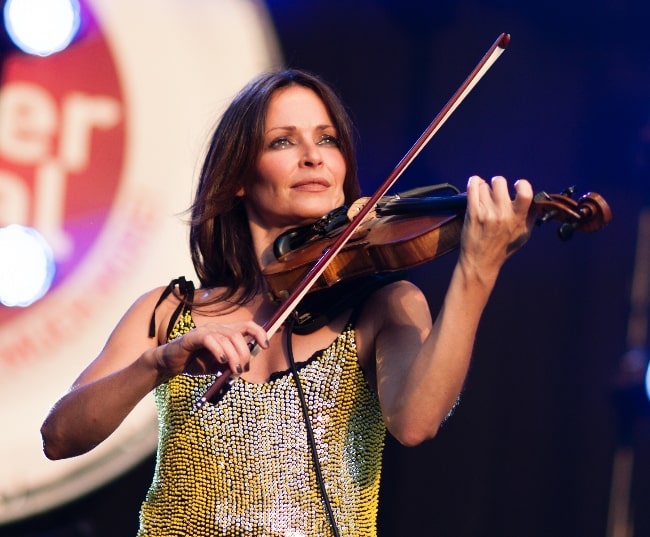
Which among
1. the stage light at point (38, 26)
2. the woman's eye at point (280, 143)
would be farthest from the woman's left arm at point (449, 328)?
the stage light at point (38, 26)

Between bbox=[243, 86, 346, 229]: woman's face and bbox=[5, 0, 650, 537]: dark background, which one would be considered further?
bbox=[5, 0, 650, 537]: dark background

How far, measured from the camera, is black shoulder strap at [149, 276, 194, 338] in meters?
2.00

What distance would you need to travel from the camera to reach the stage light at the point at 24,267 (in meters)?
2.73

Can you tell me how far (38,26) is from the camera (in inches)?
109

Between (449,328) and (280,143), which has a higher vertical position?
(280,143)

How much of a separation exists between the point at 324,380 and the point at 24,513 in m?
1.20

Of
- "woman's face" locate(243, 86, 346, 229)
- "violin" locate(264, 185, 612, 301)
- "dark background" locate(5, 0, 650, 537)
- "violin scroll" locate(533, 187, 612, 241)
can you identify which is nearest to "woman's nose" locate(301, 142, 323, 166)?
"woman's face" locate(243, 86, 346, 229)

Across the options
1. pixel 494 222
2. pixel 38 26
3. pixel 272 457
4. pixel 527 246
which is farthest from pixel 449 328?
pixel 38 26

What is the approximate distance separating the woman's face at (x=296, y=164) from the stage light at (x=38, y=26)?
974 mm

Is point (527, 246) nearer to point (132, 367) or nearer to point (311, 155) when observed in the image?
point (311, 155)

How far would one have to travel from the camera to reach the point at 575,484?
2838mm

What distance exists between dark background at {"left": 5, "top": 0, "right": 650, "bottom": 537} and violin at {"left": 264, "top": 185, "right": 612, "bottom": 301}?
3.15ft

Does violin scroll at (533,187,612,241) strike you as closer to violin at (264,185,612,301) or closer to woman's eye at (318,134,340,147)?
violin at (264,185,612,301)

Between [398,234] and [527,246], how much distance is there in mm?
1228
